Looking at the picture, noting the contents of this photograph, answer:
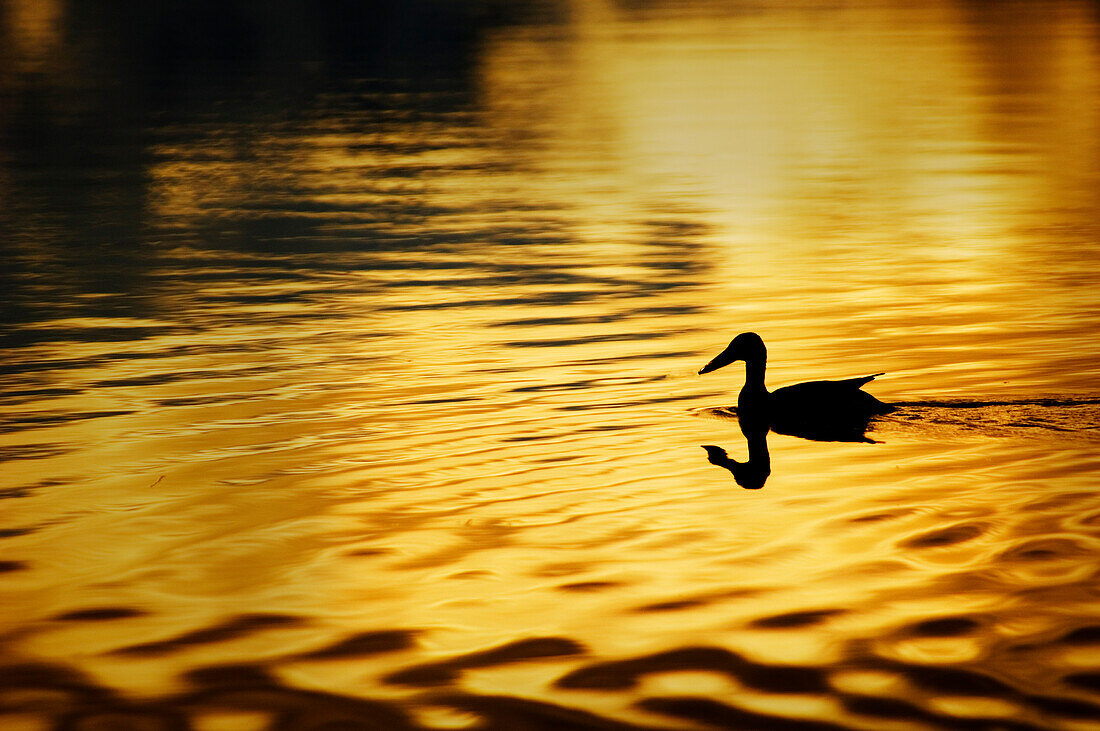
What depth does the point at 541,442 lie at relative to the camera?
935cm

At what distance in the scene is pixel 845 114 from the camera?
31984mm

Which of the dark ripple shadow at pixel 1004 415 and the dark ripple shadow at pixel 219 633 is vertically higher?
the dark ripple shadow at pixel 219 633

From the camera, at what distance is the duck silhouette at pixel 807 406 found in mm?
9586

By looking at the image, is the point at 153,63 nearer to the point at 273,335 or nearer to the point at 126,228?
the point at 126,228

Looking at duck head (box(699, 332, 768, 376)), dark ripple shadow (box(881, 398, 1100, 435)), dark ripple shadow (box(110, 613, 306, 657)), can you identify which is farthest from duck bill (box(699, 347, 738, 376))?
dark ripple shadow (box(110, 613, 306, 657))

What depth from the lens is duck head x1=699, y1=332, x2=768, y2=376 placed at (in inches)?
415

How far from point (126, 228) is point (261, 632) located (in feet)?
45.0

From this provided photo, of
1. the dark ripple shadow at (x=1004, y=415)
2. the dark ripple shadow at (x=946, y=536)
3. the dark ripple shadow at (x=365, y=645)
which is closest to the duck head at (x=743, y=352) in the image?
the dark ripple shadow at (x=1004, y=415)

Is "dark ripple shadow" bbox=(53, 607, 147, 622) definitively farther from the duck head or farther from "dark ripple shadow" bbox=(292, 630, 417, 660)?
the duck head

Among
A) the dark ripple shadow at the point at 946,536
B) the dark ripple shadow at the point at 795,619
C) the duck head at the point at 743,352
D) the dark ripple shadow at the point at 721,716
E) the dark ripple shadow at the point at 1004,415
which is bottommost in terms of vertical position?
the dark ripple shadow at the point at 1004,415

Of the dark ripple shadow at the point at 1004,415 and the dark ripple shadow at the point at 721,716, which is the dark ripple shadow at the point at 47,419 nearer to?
the dark ripple shadow at the point at 1004,415

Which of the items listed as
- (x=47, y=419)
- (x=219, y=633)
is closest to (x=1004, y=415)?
(x=219, y=633)

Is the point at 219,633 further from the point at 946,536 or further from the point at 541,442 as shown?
the point at 946,536

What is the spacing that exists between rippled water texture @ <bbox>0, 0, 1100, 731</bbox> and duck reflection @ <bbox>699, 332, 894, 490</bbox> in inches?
5.1
